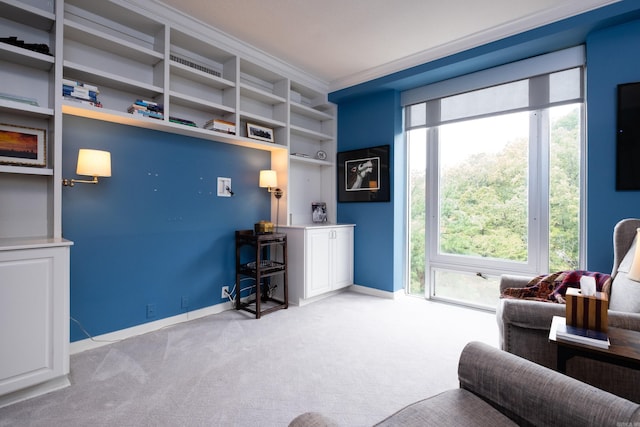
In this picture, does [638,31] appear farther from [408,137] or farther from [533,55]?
[408,137]

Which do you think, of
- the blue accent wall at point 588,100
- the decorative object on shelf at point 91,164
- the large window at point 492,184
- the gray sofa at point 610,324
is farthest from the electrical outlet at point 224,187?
the gray sofa at point 610,324

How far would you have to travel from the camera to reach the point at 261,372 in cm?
208

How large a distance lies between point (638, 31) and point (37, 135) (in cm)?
454

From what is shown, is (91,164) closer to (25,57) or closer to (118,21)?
(25,57)

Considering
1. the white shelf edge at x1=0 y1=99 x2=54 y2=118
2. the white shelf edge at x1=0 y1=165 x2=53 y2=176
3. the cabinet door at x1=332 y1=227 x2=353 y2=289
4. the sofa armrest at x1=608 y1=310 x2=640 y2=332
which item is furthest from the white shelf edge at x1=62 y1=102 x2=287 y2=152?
the sofa armrest at x1=608 y1=310 x2=640 y2=332

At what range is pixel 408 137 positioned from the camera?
399 centimetres

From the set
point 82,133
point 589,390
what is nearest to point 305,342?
point 589,390

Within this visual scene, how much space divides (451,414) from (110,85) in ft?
10.3

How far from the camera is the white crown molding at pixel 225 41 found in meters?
2.53

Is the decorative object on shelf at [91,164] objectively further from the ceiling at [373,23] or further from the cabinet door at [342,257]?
the cabinet door at [342,257]

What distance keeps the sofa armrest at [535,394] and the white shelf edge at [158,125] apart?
2.75 metres

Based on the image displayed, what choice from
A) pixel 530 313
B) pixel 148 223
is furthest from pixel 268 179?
pixel 530 313

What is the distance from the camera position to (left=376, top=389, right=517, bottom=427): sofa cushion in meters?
0.93

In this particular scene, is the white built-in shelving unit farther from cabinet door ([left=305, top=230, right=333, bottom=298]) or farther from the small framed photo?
cabinet door ([left=305, top=230, right=333, bottom=298])
